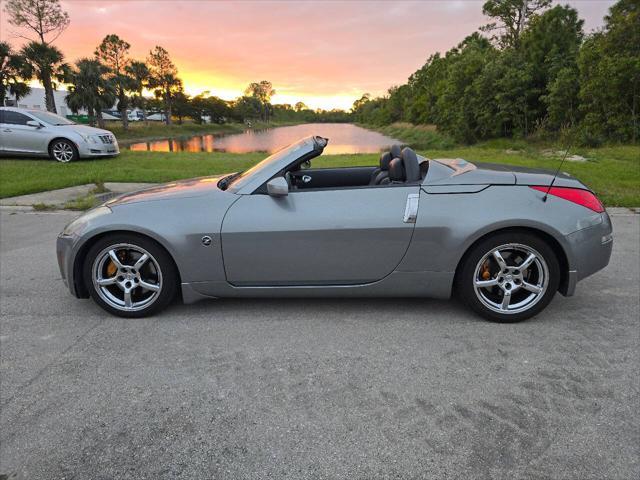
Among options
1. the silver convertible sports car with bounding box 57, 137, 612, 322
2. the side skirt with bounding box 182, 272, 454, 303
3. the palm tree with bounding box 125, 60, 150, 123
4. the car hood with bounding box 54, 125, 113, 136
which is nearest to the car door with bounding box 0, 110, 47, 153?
the car hood with bounding box 54, 125, 113, 136

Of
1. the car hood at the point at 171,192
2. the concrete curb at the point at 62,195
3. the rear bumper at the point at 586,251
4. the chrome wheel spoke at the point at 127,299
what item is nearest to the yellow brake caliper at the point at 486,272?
the rear bumper at the point at 586,251

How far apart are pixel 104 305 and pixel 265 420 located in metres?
1.85

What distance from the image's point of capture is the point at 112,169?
37.7 feet

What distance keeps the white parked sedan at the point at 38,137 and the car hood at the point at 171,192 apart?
10.4 meters

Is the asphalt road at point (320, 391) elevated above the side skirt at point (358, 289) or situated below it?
below

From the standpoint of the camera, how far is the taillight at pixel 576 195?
327 centimetres

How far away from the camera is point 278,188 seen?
319 centimetres

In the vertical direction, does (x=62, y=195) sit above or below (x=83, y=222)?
below

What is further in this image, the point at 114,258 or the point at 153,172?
the point at 153,172

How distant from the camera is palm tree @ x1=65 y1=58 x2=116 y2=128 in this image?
45500 mm

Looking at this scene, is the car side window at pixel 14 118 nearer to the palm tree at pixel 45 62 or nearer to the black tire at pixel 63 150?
the black tire at pixel 63 150

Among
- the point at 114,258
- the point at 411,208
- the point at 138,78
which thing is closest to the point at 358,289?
the point at 411,208

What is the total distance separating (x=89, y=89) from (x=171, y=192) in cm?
5018

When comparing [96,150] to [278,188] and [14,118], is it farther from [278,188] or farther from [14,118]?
[278,188]
